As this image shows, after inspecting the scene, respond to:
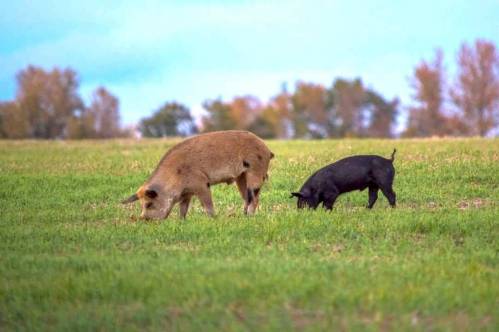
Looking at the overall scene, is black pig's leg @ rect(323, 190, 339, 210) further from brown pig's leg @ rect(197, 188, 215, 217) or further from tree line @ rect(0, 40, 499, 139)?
tree line @ rect(0, 40, 499, 139)

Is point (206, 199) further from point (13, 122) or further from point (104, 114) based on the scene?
point (104, 114)

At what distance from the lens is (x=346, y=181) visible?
14.4 meters

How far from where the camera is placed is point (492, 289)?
8.30 meters

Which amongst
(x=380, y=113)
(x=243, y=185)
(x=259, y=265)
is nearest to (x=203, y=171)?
(x=243, y=185)

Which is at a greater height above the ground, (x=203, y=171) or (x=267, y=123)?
(x=267, y=123)

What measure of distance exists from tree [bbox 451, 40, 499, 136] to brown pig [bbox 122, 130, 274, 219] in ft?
210

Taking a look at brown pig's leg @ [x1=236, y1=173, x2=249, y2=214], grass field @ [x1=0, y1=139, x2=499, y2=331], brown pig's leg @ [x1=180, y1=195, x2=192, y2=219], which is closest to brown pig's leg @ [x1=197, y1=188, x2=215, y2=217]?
grass field @ [x1=0, y1=139, x2=499, y2=331]

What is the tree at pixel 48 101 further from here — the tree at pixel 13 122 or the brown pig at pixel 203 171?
the brown pig at pixel 203 171

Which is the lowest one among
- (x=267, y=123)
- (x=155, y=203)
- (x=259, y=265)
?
(x=259, y=265)

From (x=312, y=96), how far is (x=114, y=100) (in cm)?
2318

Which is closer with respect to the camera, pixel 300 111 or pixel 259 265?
pixel 259 265

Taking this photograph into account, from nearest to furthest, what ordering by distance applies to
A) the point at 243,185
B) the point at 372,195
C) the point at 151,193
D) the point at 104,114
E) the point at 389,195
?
the point at 151,193, the point at 389,195, the point at 243,185, the point at 372,195, the point at 104,114

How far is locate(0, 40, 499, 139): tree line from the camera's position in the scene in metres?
78.1

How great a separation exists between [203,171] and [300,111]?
84878 mm
